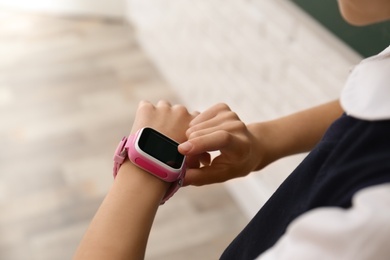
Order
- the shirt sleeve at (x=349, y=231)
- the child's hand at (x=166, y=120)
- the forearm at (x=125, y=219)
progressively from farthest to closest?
the child's hand at (x=166, y=120)
the forearm at (x=125, y=219)
the shirt sleeve at (x=349, y=231)

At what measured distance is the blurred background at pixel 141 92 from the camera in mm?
1687

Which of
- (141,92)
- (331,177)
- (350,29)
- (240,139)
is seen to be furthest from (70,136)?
(331,177)

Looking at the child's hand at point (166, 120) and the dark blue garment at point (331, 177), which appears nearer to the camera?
the dark blue garment at point (331, 177)

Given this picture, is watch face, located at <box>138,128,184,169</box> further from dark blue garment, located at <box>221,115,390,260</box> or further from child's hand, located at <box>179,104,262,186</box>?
dark blue garment, located at <box>221,115,390,260</box>

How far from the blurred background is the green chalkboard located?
2 centimetres

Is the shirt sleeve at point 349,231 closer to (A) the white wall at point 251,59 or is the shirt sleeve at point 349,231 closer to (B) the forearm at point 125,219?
(B) the forearm at point 125,219

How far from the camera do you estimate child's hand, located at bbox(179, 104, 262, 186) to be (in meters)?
0.80

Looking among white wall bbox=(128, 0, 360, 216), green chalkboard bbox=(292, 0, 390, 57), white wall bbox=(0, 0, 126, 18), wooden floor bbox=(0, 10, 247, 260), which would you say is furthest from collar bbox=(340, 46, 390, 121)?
white wall bbox=(0, 0, 126, 18)

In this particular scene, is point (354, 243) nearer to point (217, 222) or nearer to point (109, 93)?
point (217, 222)

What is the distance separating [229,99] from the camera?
205cm

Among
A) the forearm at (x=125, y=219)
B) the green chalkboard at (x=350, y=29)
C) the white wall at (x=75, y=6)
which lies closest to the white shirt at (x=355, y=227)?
the forearm at (x=125, y=219)

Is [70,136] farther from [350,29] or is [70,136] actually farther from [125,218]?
[125,218]

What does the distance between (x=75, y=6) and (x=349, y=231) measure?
2769mm

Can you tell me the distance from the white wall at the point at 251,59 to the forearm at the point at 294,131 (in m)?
0.50
